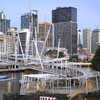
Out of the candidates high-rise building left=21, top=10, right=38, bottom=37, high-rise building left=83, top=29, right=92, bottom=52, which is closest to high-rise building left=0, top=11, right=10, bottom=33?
high-rise building left=21, top=10, right=38, bottom=37

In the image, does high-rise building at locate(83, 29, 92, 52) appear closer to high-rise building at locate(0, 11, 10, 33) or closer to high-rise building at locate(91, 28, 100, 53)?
high-rise building at locate(91, 28, 100, 53)

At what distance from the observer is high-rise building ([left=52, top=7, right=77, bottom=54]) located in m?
79.7

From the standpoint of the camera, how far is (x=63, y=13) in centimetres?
8800

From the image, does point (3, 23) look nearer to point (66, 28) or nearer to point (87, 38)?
point (66, 28)

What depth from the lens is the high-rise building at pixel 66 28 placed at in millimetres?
79688

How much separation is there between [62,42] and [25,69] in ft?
155

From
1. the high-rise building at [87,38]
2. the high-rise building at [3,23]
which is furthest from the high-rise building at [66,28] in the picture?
the high-rise building at [3,23]

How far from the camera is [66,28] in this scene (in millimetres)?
80875


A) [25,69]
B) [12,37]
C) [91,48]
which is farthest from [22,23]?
[25,69]

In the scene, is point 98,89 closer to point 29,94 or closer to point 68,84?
point 68,84

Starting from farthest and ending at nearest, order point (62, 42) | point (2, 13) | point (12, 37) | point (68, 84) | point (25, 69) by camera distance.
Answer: point (2, 13)
point (62, 42)
point (12, 37)
point (25, 69)
point (68, 84)

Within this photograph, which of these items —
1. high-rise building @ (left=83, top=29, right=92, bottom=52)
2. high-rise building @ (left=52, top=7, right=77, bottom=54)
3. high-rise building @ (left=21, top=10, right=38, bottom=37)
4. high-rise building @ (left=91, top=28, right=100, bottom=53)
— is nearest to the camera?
high-rise building @ (left=21, top=10, right=38, bottom=37)

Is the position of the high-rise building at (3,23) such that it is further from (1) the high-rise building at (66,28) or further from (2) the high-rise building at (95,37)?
(2) the high-rise building at (95,37)

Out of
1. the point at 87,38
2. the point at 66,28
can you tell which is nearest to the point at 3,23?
the point at 66,28
